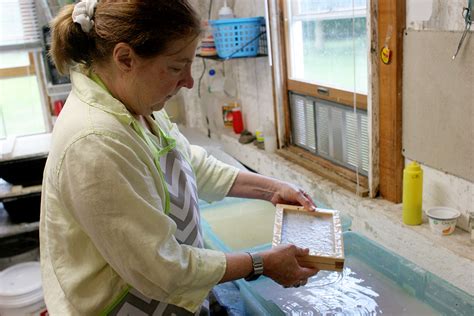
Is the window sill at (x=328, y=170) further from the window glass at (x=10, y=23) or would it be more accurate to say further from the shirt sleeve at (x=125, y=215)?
the window glass at (x=10, y=23)

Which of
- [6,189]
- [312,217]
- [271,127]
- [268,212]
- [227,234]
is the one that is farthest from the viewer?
[271,127]

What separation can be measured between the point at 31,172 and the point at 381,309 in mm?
1922

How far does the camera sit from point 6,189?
7.92 ft

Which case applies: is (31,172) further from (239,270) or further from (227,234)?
(239,270)

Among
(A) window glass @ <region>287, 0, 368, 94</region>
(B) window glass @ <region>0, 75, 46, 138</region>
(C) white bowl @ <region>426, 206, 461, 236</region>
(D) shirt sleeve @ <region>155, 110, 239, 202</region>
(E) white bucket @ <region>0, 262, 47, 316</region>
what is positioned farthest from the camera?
(B) window glass @ <region>0, 75, 46, 138</region>

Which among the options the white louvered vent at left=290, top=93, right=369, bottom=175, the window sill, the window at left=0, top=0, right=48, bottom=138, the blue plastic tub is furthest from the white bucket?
the white louvered vent at left=290, top=93, right=369, bottom=175

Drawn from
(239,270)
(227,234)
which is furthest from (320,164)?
(239,270)

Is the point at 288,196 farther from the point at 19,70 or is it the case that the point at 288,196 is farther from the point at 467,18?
the point at 19,70

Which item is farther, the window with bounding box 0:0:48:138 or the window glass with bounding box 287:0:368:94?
the window with bounding box 0:0:48:138

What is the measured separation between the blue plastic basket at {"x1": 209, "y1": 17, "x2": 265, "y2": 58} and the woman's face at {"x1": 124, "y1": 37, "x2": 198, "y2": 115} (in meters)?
1.71

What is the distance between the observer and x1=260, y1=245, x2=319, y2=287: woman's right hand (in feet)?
3.57

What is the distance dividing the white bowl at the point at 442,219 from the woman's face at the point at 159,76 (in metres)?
1.07

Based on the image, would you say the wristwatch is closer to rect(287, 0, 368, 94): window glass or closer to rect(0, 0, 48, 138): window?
rect(287, 0, 368, 94): window glass

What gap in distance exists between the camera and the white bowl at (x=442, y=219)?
1.58 metres
